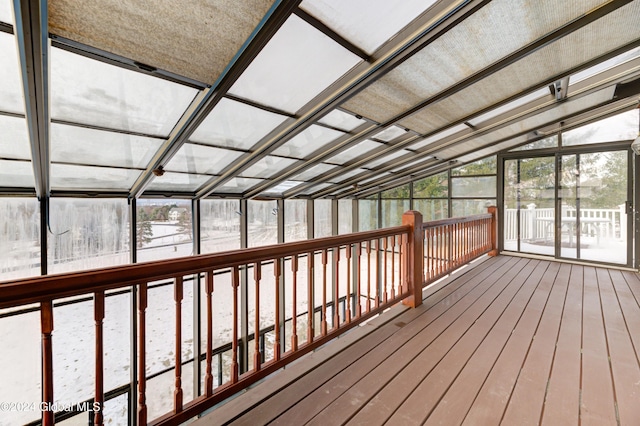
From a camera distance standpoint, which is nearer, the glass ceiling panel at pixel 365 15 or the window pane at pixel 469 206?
the glass ceiling panel at pixel 365 15

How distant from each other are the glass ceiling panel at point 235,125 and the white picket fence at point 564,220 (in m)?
5.54

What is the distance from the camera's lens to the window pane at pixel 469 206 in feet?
23.1

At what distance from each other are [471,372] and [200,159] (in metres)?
4.17

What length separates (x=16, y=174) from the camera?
3.66m

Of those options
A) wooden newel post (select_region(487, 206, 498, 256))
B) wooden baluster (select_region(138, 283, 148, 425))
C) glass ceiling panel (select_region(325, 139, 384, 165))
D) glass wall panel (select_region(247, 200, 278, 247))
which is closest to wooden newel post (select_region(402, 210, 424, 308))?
glass ceiling panel (select_region(325, 139, 384, 165))

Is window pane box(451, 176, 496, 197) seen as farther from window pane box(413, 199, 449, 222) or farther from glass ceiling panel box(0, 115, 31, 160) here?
glass ceiling panel box(0, 115, 31, 160)

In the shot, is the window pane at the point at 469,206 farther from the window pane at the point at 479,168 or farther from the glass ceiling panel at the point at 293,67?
the glass ceiling panel at the point at 293,67

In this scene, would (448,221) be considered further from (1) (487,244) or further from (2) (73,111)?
(2) (73,111)

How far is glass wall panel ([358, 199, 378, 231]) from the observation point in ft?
31.3

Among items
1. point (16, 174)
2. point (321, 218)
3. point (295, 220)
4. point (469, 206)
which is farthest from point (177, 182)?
point (469, 206)

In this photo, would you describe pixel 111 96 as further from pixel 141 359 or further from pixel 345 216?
pixel 345 216

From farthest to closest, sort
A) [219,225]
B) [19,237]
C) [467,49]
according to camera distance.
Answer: [219,225]
[19,237]
[467,49]

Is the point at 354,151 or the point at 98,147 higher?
the point at 354,151

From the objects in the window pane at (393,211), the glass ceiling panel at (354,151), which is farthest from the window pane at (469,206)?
the glass ceiling panel at (354,151)
